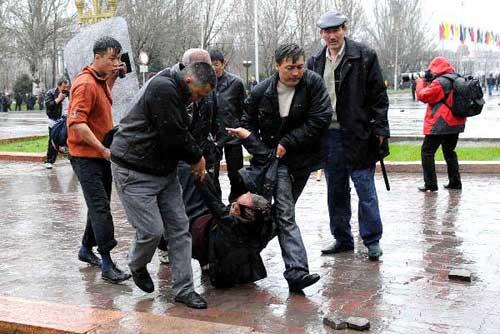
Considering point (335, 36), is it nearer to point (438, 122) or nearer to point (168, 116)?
point (168, 116)

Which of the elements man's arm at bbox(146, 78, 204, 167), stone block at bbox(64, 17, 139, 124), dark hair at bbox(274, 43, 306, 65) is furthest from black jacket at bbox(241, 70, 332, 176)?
stone block at bbox(64, 17, 139, 124)

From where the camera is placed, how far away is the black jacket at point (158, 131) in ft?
15.1

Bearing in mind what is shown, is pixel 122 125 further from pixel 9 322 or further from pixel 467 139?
pixel 467 139

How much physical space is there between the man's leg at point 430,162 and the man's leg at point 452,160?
0.13 metres

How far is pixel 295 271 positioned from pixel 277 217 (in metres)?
0.47

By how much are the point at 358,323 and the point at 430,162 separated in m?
5.51

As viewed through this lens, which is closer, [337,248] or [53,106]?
[337,248]

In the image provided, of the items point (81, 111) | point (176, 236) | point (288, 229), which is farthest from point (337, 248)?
point (81, 111)

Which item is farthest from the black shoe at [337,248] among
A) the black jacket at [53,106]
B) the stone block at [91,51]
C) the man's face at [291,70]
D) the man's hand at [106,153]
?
the black jacket at [53,106]

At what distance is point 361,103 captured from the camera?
6070mm

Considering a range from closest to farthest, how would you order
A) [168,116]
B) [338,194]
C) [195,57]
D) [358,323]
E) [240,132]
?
[358,323]
[168,116]
[195,57]
[240,132]
[338,194]

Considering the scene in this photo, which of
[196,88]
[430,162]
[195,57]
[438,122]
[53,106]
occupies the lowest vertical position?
[430,162]

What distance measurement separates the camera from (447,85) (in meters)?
9.52

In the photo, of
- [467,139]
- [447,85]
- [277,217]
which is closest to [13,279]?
[277,217]
